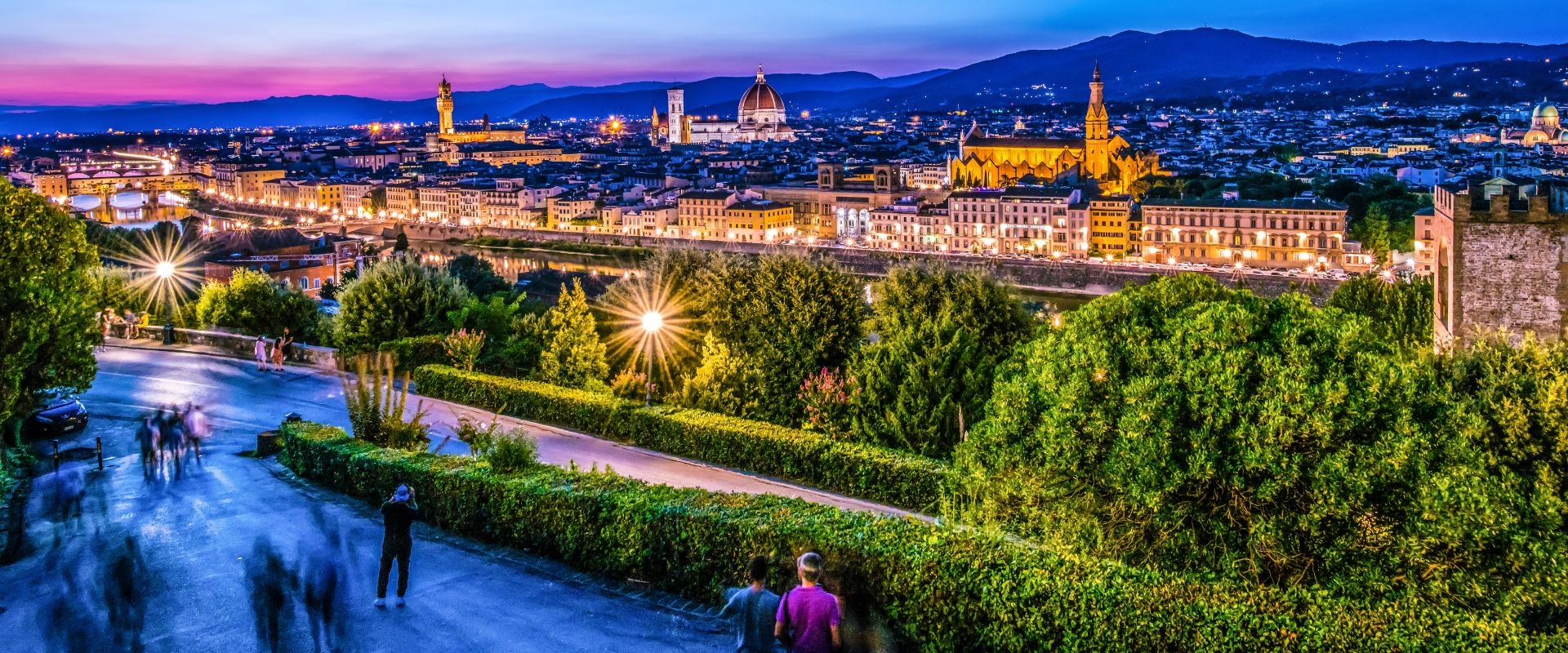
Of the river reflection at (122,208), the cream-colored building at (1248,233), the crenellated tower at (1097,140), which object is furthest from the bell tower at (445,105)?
the cream-colored building at (1248,233)

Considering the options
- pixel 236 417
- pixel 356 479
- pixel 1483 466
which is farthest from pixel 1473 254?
pixel 236 417

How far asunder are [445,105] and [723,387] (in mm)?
138542

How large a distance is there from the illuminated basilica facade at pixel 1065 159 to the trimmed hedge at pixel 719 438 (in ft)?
203

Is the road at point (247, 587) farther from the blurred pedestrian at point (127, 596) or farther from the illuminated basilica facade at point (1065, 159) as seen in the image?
the illuminated basilica facade at point (1065, 159)

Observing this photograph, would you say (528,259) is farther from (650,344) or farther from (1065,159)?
(650,344)

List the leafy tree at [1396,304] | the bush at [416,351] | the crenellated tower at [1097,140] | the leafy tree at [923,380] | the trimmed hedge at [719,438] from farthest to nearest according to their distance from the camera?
the crenellated tower at [1097,140] → the leafy tree at [1396,304] → the bush at [416,351] → the leafy tree at [923,380] → the trimmed hedge at [719,438]

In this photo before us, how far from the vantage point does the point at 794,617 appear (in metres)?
4.21

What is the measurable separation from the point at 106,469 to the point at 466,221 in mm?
69784

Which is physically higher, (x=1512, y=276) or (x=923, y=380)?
(x=1512, y=276)

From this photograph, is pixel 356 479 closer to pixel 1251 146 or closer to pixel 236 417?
pixel 236 417

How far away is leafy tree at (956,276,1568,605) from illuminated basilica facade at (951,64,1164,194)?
66.6m

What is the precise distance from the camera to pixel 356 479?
786 cm

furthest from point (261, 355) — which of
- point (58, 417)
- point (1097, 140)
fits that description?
point (1097, 140)

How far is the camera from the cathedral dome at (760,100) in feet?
447
